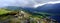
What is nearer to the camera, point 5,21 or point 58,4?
point 5,21

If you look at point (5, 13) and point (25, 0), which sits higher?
point (25, 0)

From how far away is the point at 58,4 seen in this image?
1311 millimetres

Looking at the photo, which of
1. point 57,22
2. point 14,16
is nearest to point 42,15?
point 57,22

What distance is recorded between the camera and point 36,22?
1.25 metres

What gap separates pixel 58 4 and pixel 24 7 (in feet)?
1.24

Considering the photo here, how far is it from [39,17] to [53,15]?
15cm

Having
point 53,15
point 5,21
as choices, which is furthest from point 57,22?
point 5,21

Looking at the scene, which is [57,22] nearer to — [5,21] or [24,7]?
[24,7]

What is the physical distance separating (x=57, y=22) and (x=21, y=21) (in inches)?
15.2

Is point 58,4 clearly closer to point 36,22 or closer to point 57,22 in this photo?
point 57,22

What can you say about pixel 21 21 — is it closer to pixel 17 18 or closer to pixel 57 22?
pixel 17 18

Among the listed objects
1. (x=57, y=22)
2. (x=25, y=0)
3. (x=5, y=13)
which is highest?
(x=25, y=0)

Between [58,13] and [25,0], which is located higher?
[25,0]

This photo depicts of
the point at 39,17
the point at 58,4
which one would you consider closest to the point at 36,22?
the point at 39,17
